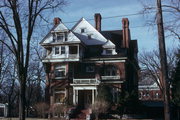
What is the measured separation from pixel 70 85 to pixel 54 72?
359 centimetres

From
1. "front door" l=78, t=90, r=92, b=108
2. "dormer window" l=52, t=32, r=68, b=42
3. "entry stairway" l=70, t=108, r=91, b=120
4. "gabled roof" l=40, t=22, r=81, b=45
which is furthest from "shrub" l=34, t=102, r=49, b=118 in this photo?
"dormer window" l=52, t=32, r=68, b=42

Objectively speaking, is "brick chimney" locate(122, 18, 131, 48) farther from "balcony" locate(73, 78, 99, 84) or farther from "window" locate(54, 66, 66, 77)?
"window" locate(54, 66, 66, 77)

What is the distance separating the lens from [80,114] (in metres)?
37.9

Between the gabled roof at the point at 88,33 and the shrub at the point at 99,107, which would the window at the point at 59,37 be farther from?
the shrub at the point at 99,107

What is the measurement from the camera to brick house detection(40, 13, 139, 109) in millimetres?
41312

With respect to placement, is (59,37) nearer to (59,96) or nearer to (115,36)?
(59,96)

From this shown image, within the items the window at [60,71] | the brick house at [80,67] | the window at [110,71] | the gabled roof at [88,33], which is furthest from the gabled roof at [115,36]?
the window at [60,71]

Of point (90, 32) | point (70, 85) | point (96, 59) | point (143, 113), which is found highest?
point (90, 32)

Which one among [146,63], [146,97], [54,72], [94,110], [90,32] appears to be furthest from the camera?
[146,97]

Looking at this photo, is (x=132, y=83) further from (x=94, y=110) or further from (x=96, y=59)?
(x=94, y=110)

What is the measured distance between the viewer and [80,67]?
4450 cm

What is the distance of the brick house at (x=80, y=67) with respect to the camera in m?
41.3

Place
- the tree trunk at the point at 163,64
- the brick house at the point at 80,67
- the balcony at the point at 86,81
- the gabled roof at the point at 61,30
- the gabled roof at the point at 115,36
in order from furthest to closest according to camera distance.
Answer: the gabled roof at the point at 115,36 → the gabled roof at the point at 61,30 → the brick house at the point at 80,67 → the balcony at the point at 86,81 → the tree trunk at the point at 163,64

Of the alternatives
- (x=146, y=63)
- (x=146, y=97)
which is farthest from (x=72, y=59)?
(x=146, y=97)
